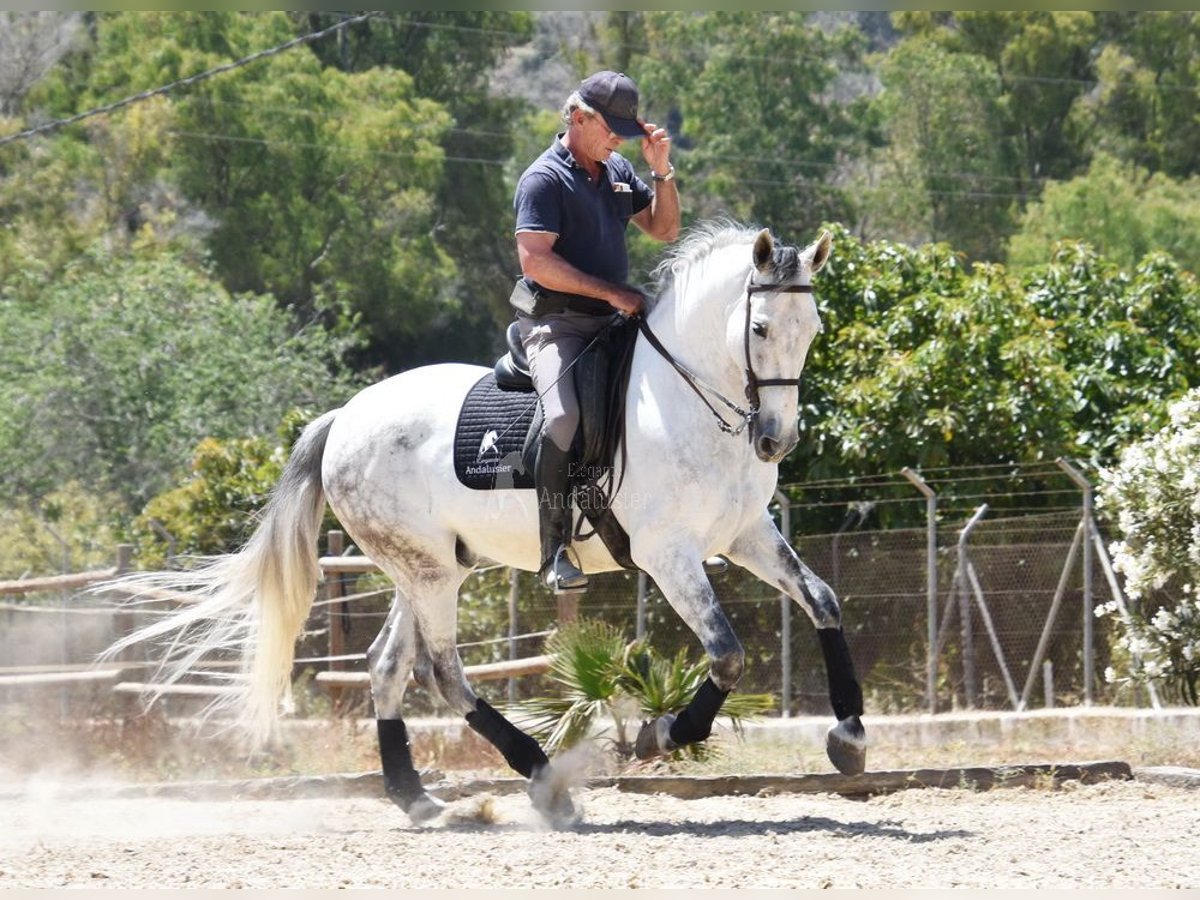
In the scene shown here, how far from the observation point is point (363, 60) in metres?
52.6

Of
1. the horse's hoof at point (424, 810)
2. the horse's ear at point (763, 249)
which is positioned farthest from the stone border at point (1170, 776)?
the horse's hoof at point (424, 810)

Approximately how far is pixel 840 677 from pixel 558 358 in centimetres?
189

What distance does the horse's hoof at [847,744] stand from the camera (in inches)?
312

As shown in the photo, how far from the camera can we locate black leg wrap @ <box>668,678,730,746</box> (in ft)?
26.1

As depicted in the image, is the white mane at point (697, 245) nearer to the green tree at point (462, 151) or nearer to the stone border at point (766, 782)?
the stone border at point (766, 782)

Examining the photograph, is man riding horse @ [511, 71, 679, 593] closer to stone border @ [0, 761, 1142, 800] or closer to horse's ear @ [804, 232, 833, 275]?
horse's ear @ [804, 232, 833, 275]

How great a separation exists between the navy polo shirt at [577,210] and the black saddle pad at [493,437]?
0.71 m

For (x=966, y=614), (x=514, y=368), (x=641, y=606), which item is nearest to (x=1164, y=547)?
(x=966, y=614)

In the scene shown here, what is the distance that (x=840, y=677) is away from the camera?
318 inches

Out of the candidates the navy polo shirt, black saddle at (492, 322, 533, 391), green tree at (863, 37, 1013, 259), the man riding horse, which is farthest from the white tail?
green tree at (863, 37, 1013, 259)

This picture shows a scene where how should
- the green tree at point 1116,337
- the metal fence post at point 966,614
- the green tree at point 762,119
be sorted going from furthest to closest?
the green tree at point 762,119
the green tree at point 1116,337
the metal fence post at point 966,614

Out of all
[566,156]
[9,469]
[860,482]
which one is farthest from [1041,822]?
[9,469]

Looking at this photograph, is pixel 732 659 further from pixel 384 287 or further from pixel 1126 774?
pixel 384 287

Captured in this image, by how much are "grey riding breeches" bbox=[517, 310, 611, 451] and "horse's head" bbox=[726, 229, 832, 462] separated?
88 cm
